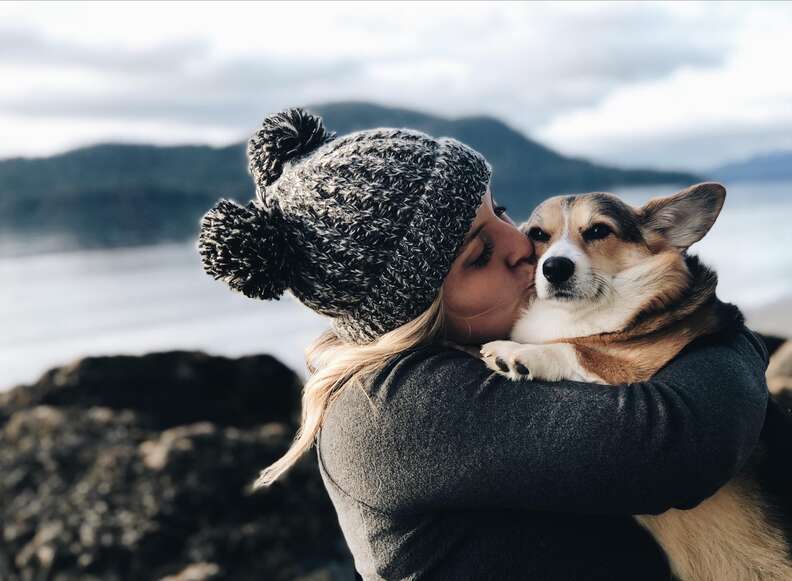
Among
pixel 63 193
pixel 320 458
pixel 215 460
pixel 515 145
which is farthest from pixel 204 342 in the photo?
pixel 63 193

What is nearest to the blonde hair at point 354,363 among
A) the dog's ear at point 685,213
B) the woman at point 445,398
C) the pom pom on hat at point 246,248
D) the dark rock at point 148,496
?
the woman at point 445,398

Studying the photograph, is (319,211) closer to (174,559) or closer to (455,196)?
(455,196)

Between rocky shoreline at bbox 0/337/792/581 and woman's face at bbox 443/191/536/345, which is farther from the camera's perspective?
rocky shoreline at bbox 0/337/792/581

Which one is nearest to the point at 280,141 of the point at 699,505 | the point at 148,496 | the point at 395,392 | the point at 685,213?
the point at 395,392

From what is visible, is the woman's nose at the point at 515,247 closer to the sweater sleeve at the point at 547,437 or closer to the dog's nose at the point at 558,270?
the dog's nose at the point at 558,270

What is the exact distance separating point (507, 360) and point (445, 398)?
10.5 inches

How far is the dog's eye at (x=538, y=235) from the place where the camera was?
98.0 inches

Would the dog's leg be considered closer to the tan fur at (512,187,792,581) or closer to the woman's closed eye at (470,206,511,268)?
the tan fur at (512,187,792,581)

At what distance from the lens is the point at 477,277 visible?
2.04 meters

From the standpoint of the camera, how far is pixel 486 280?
81.0 inches

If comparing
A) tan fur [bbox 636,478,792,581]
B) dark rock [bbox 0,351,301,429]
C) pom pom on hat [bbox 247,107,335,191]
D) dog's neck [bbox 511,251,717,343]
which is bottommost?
dark rock [bbox 0,351,301,429]

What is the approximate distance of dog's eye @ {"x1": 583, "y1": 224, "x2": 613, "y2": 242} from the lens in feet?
8.00

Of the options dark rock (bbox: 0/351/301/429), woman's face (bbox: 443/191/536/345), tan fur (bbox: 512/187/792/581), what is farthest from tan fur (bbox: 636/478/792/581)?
dark rock (bbox: 0/351/301/429)

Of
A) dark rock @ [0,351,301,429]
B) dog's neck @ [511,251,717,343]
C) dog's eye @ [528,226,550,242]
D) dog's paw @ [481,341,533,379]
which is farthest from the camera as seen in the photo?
dark rock @ [0,351,301,429]
